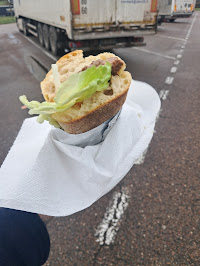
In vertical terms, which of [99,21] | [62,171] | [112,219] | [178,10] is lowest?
[112,219]

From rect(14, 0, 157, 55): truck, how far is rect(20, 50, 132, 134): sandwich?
5.29 m

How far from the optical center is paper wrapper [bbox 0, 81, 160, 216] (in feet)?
3.87

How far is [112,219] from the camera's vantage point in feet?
7.41

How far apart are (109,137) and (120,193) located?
54.6 inches

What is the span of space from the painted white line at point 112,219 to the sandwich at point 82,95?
1.34 m

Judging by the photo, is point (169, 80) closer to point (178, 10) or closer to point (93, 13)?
point (93, 13)

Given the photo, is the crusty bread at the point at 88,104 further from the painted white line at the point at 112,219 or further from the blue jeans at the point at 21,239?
the painted white line at the point at 112,219

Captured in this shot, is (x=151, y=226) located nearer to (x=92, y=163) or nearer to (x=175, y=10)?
(x=92, y=163)

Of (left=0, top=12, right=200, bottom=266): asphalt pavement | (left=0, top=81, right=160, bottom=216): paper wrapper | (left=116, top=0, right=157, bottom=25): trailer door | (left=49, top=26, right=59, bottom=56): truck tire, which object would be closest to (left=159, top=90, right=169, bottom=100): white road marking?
(left=0, top=12, right=200, bottom=266): asphalt pavement

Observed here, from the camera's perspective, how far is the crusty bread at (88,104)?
113 centimetres

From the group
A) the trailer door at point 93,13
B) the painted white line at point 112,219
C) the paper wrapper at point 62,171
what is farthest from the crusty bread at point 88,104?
the trailer door at point 93,13

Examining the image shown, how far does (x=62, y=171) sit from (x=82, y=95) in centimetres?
48

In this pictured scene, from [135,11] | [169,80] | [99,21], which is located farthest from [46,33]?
[169,80]

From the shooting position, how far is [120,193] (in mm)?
2545
